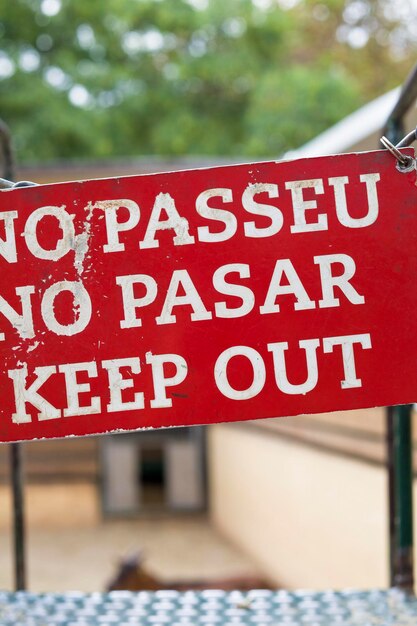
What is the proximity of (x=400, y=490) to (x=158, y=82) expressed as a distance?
534 inches

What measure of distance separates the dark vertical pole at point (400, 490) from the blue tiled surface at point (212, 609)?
67 mm

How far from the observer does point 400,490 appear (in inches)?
75.9

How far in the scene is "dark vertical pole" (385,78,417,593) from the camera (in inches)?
74.3

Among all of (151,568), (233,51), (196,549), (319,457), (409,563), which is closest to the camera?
(409,563)

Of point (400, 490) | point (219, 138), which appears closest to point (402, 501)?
point (400, 490)

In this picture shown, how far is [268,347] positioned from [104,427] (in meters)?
0.28

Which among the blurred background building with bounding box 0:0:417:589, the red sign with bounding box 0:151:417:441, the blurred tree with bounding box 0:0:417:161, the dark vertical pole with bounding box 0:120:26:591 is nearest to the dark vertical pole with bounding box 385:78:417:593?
the red sign with bounding box 0:151:417:441

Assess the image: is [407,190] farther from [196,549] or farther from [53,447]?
[53,447]

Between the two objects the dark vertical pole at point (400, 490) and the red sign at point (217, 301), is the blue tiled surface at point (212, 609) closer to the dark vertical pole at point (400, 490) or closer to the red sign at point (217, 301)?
the dark vertical pole at point (400, 490)

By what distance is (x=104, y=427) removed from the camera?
1.26 metres

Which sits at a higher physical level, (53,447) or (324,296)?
(324,296)

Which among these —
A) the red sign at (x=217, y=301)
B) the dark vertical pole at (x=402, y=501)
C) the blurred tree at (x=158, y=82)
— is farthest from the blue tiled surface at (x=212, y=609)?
the blurred tree at (x=158, y=82)

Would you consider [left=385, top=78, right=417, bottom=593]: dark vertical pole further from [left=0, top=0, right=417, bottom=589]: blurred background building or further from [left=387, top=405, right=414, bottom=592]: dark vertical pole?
[left=0, top=0, right=417, bottom=589]: blurred background building

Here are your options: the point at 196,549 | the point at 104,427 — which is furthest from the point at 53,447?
the point at 104,427
